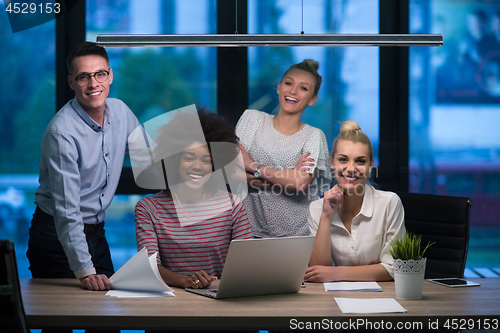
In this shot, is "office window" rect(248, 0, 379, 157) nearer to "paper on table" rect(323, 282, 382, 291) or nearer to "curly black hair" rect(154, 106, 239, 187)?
"curly black hair" rect(154, 106, 239, 187)

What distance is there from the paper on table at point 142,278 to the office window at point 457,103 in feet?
7.54

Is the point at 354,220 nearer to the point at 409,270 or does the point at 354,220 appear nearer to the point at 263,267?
the point at 409,270

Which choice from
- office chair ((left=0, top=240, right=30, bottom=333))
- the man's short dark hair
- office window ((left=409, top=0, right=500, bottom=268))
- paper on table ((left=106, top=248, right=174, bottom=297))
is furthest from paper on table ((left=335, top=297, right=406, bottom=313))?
office window ((left=409, top=0, right=500, bottom=268))

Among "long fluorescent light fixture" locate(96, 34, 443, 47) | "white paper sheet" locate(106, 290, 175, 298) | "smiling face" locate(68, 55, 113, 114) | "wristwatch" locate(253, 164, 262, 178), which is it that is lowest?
"white paper sheet" locate(106, 290, 175, 298)

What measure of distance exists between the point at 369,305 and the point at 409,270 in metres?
0.19

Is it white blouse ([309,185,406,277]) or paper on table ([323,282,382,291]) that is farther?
white blouse ([309,185,406,277])

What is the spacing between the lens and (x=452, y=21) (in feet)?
10.8

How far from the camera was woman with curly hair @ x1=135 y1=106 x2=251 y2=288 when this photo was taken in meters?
1.79

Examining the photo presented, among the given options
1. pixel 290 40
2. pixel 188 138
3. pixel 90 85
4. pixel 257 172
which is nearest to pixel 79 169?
pixel 90 85

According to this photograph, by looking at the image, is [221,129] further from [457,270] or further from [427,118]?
[427,118]

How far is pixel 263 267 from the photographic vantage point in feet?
4.65

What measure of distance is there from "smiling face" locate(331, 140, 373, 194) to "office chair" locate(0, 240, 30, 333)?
129 centimetres

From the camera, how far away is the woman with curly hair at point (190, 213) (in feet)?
5.88

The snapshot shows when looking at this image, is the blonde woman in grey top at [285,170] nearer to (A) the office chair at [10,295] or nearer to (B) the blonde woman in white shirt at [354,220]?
(B) the blonde woman in white shirt at [354,220]
